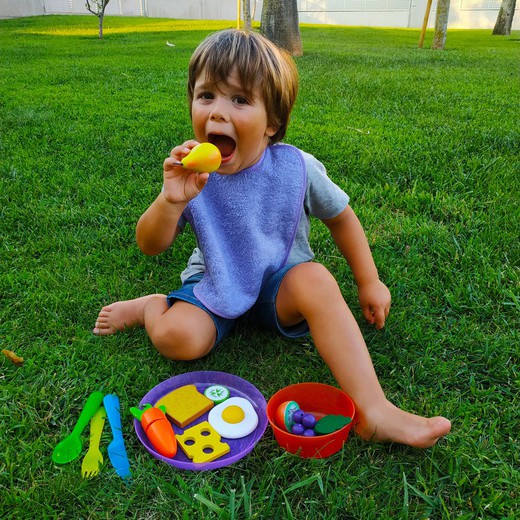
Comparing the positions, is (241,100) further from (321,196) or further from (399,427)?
(399,427)

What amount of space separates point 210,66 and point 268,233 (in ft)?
1.81

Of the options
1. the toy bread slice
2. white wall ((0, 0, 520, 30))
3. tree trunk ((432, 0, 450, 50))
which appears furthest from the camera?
white wall ((0, 0, 520, 30))

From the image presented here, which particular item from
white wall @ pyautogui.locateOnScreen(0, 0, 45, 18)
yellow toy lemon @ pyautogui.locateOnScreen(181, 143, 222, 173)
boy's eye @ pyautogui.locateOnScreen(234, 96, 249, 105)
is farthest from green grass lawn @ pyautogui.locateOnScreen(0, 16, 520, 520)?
white wall @ pyautogui.locateOnScreen(0, 0, 45, 18)

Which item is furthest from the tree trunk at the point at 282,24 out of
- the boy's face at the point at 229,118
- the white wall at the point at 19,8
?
the white wall at the point at 19,8

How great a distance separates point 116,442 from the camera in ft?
4.66

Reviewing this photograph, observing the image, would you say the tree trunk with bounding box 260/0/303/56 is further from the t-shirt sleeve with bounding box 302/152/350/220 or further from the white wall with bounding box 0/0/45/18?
→ the white wall with bounding box 0/0/45/18

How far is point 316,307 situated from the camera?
161cm

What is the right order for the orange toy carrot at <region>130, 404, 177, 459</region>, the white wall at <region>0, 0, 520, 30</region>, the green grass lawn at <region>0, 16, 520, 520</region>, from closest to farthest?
the green grass lawn at <region>0, 16, 520, 520</region> < the orange toy carrot at <region>130, 404, 177, 459</region> < the white wall at <region>0, 0, 520, 30</region>

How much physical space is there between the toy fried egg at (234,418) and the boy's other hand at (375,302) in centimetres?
55

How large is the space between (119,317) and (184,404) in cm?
48

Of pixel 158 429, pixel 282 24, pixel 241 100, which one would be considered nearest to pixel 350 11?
pixel 282 24

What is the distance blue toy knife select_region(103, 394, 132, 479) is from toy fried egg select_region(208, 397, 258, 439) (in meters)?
0.25

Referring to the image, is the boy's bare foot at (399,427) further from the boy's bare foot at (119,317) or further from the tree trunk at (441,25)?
the tree trunk at (441,25)

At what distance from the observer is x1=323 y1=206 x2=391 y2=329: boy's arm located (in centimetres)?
187
